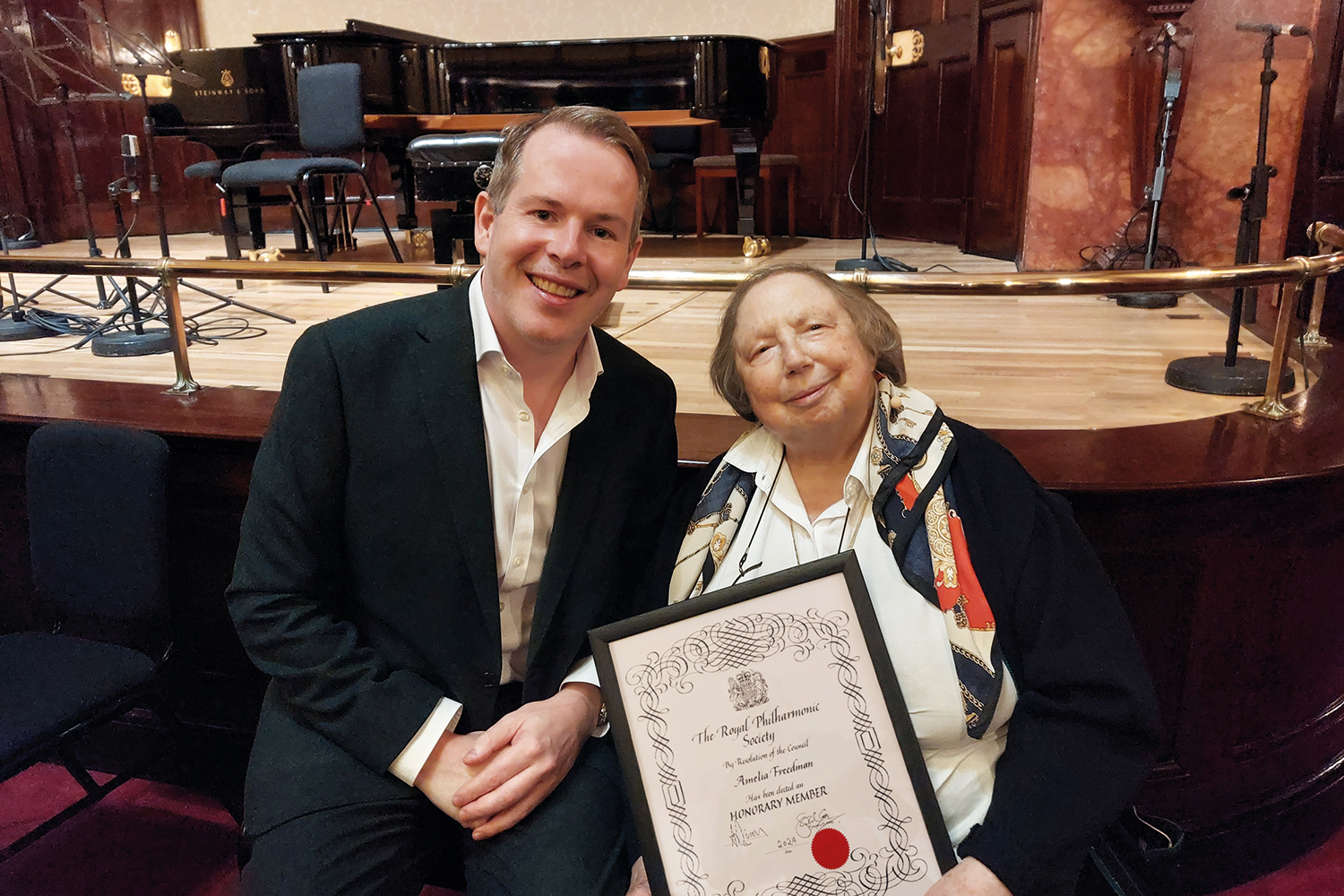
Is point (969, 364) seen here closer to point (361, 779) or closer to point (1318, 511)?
point (1318, 511)

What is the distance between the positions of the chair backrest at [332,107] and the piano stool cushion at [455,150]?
2.69 feet

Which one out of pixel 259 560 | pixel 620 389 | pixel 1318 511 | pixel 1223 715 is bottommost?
pixel 1223 715

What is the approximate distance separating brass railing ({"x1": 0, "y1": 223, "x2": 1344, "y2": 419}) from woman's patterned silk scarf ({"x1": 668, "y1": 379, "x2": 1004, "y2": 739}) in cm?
31

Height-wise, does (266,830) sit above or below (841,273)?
below

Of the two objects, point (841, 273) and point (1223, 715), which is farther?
point (1223, 715)

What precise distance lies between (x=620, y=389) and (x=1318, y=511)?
4.41 ft

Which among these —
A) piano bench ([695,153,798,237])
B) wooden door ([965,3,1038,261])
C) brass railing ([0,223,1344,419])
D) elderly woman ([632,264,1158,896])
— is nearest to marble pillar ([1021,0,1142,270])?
wooden door ([965,3,1038,261])


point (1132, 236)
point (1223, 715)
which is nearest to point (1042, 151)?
point (1132, 236)

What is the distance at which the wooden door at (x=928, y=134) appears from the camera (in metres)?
5.91

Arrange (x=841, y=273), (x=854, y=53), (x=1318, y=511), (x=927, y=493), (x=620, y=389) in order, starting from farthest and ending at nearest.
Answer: (x=854, y=53)
(x=1318, y=511)
(x=841, y=273)
(x=620, y=389)
(x=927, y=493)

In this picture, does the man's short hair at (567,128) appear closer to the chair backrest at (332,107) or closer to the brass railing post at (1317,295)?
the brass railing post at (1317,295)

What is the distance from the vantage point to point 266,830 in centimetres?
128

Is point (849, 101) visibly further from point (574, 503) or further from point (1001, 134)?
point (574, 503)

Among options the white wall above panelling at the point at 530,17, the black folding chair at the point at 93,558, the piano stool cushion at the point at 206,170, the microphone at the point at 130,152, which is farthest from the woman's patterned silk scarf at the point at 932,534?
the white wall above panelling at the point at 530,17
